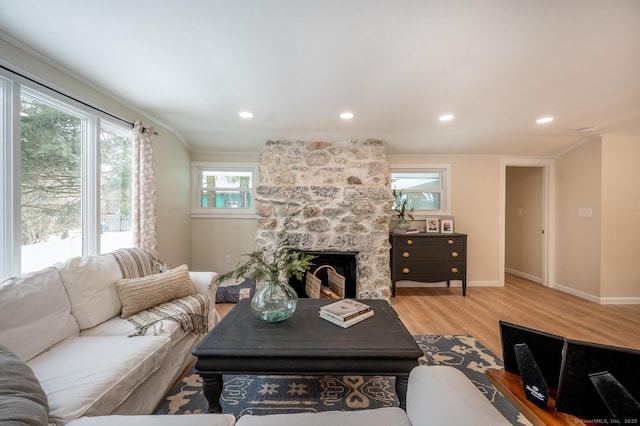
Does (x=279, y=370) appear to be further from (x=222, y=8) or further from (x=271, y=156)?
(x=271, y=156)

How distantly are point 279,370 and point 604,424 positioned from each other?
1186 millimetres

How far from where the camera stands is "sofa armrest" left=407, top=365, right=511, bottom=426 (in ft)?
2.36

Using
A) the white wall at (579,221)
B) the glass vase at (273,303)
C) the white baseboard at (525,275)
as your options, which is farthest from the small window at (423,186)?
the glass vase at (273,303)

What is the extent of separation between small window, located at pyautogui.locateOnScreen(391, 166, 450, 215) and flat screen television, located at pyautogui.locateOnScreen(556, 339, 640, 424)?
3.34 m

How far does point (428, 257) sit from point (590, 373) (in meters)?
2.84

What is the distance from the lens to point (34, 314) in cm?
133

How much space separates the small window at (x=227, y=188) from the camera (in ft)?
12.9

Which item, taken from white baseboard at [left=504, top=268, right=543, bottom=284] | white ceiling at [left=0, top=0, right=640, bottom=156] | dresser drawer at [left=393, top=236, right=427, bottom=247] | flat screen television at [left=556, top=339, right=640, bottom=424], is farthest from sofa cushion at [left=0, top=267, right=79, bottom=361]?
white baseboard at [left=504, top=268, right=543, bottom=284]

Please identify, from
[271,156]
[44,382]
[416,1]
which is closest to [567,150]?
[416,1]

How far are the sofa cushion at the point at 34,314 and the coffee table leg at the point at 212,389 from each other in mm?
875

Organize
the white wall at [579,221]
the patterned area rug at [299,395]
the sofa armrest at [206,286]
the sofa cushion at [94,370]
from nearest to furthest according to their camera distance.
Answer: the sofa cushion at [94,370] → the patterned area rug at [299,395] → the sofa armrest at [206,286] → the white wall at [579,221]

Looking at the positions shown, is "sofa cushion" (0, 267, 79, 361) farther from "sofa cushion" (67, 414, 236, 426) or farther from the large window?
"sofa cushion" (67, 414, 236, 426)

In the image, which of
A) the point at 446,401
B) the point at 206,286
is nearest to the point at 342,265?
the point at 206,286

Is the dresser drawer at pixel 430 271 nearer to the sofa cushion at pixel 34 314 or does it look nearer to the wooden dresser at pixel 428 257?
the wooden dresser at pixel 428 257
